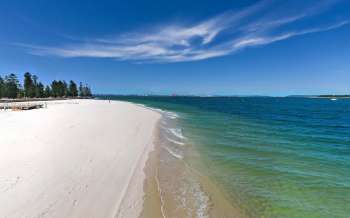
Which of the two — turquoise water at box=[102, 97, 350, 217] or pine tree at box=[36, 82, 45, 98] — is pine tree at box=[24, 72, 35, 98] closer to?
pine tree at box=[36, 82, 45, 98]

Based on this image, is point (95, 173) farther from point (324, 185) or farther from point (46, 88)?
point (46, 88)

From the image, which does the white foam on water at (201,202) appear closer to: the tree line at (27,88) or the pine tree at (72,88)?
the tree line at (27,88)

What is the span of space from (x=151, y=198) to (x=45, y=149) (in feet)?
24.0

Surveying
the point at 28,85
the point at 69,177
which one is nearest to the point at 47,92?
the point at 28,85

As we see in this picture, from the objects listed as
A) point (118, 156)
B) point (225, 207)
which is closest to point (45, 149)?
point (118, 156)

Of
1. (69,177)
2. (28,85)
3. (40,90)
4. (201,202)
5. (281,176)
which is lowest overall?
(281,176)

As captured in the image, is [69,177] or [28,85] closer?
[69,177]

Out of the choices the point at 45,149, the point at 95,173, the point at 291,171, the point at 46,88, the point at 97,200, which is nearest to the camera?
the point at 97,200

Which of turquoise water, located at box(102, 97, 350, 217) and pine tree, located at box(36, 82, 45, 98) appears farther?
pine tree, located at box(36, 82, 45, 98)

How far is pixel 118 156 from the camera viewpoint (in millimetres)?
10719

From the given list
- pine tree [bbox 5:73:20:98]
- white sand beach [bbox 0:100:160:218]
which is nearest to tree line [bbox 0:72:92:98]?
pine tree [bbox 5:73:20:98]

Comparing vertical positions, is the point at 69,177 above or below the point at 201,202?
above

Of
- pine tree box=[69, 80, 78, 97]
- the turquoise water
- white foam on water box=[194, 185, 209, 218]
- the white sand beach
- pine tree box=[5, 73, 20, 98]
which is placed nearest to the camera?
the white sand beach

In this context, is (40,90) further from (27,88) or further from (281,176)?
(281,176)
